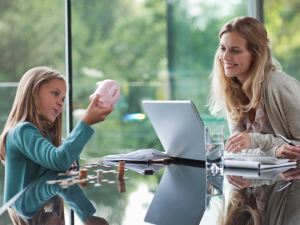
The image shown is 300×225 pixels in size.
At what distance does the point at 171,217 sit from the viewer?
0.84m

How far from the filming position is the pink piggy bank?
1.32 metres

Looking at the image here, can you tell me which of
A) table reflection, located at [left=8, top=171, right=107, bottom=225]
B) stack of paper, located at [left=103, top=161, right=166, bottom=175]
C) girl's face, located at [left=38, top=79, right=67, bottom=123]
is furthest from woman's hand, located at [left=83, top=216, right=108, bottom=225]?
girl's face, located at [left=38, top=79, right=67, bottom=123]

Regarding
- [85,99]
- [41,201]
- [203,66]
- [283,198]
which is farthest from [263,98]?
[85,99]

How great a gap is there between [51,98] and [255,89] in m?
1.02

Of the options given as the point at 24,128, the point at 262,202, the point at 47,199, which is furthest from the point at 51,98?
the point at 262,202

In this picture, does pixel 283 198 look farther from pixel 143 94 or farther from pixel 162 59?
pixel 162 59

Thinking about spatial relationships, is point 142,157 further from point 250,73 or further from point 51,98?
point 250,73

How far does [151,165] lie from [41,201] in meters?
0.69

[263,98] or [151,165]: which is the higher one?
[263,98]

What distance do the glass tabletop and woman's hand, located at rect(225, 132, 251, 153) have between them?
6.9 inches

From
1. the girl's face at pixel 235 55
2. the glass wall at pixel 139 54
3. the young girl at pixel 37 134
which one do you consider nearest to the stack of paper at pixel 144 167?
the young girl at pixel 37 134

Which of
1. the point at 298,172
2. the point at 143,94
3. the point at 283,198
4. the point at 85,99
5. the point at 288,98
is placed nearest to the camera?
the point at 283,198

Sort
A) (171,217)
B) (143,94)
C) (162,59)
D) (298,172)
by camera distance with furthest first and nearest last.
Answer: (162,59) → (143,94) → (298,172) → (171,217)

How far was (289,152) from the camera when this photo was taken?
153 cm
